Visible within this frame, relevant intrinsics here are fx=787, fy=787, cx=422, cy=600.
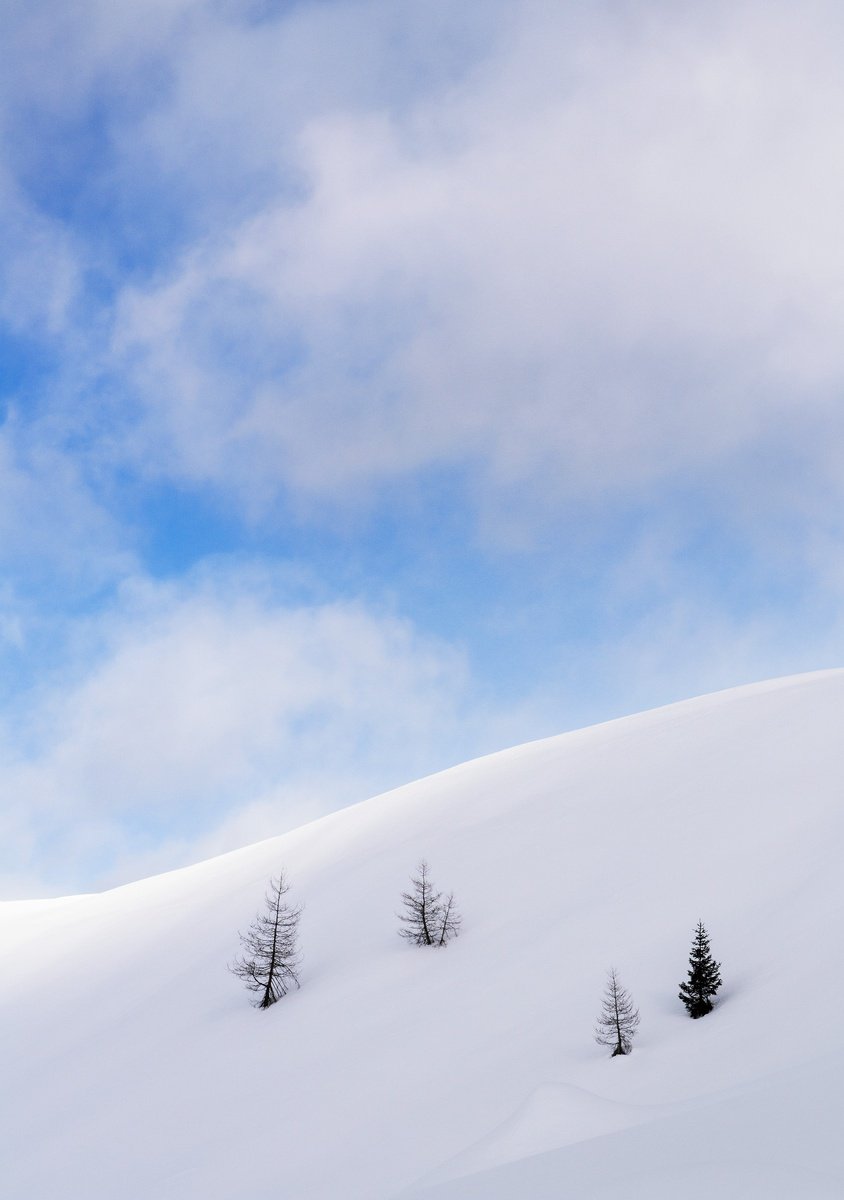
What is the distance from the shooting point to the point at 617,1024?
19.2 metres

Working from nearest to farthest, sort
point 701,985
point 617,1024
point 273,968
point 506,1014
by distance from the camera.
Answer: point 617,1024
point 701,985
point 506,1014
point 273,968

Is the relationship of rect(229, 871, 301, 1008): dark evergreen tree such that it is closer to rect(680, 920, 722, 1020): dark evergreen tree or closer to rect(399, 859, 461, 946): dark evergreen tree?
rect(399, 859, 461, 946): dark evergreen tree

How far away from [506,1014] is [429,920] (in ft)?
24.4

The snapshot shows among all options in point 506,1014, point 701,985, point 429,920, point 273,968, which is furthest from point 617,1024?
point 273,968

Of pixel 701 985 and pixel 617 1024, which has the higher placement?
pixel 701 985

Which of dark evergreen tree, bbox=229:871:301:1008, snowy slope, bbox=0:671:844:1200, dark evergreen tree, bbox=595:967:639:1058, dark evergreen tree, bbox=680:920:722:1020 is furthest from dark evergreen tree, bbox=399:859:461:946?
dark evergreen tree, bbox=680:920:722:1020

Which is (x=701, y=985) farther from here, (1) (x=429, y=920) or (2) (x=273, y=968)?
(2) (x=273, y=968)

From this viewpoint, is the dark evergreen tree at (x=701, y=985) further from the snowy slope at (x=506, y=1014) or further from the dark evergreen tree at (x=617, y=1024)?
the dark evergreen tree at (x=617, y=1024)

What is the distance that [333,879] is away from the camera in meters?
40.0

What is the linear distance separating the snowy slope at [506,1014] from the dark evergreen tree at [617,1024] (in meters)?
0.48

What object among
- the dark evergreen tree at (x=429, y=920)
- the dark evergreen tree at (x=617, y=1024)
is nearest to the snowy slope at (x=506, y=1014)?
the dark evergreen tree at (x=617, y=1024)

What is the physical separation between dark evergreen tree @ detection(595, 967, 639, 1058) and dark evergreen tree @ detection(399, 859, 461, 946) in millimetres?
9230

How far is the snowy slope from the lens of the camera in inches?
465

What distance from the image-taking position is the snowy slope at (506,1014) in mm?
11812
